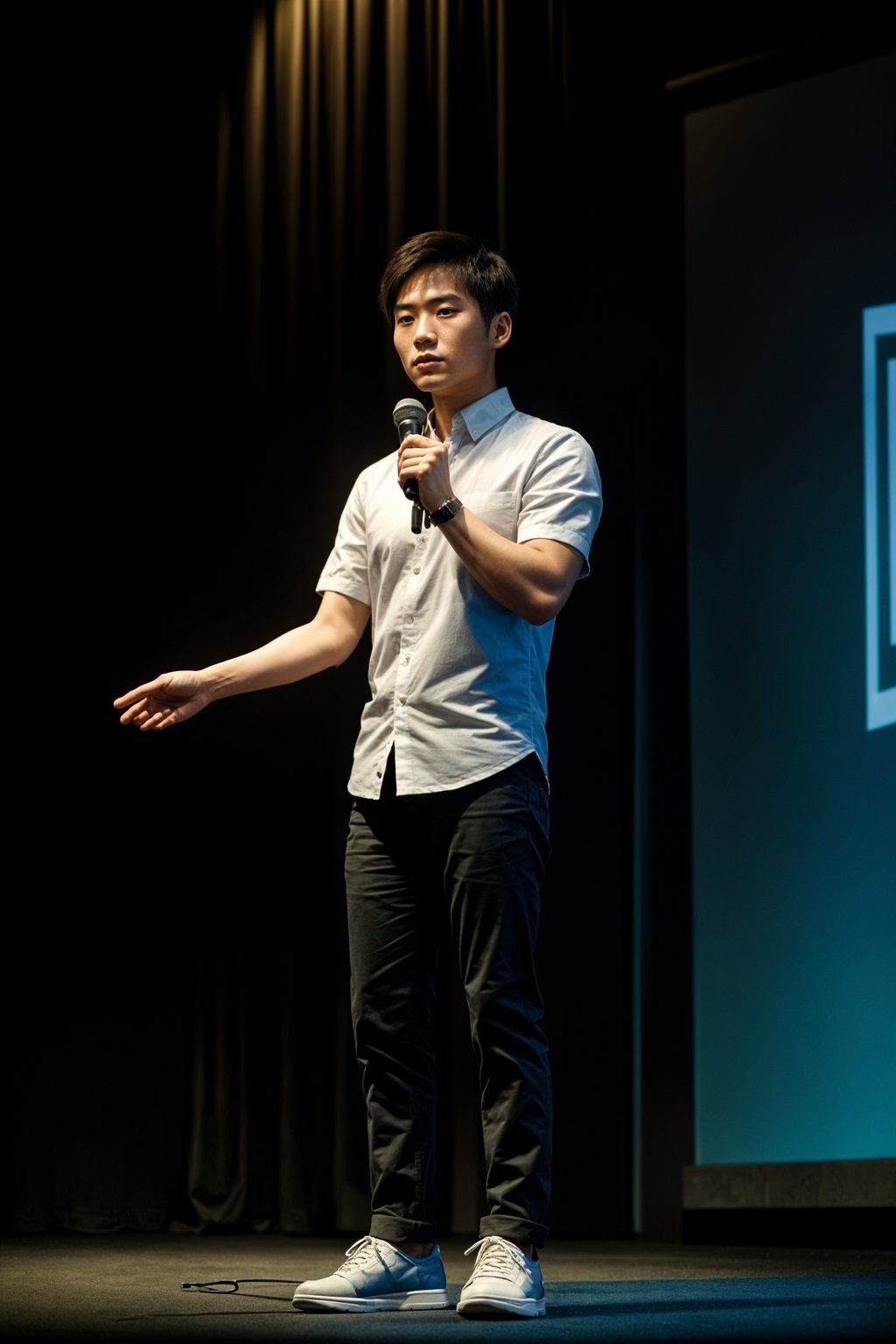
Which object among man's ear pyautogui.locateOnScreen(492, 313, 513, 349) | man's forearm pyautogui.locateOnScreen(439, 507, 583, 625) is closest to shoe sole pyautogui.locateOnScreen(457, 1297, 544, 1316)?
man's forearm pyautogui.locateOnScreen(439, 507, 583, 625)

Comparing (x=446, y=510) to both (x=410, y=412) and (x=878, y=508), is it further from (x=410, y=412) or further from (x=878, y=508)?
(x=878, y=508)

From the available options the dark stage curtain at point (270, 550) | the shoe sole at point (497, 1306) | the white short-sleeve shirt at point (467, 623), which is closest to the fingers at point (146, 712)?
the white short-sleeve shirt at point (467, 623)

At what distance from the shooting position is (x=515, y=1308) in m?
1.59

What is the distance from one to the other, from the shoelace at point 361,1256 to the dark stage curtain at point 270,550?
1.26 meters

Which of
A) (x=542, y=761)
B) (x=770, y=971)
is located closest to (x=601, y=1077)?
(x=770, y=971)

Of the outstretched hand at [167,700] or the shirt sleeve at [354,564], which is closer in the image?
the outstretched hand at [167,700]

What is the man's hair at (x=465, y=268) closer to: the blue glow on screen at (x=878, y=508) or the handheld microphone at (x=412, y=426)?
the handheld microphone at (x=412, y=426)

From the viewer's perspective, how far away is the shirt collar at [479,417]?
195cm

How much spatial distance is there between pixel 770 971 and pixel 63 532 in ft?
6.08

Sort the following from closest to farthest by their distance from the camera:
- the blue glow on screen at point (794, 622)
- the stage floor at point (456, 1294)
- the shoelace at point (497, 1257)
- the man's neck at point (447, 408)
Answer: the stage floor at point (456, 1294), the shoelace at point (497, 1257), the man's neck at point (447, 408), the blue glow on screen at point (794, 622)

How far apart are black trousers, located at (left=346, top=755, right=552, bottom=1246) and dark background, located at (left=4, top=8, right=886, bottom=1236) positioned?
1.24 meters

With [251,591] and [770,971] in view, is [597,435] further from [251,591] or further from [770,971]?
[770,971]

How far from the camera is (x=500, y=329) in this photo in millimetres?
1990

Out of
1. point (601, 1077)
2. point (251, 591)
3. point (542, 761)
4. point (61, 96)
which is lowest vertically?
point (601, 1077)
